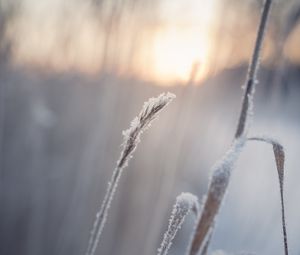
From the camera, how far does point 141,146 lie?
517 cm

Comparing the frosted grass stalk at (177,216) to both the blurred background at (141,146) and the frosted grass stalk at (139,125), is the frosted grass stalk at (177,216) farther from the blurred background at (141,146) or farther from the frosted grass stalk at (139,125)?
the blurred background at (141,146)

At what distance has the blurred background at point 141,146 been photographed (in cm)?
261

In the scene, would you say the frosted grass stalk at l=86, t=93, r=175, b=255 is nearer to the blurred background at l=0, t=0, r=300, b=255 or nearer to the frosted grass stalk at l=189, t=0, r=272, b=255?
the frosted grass stalk at l=189, t=0, r=272, b=255

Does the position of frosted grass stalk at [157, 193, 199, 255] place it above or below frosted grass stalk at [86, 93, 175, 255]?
below

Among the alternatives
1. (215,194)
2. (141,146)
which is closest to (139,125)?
(215,194)

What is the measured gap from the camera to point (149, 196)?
3732 mm

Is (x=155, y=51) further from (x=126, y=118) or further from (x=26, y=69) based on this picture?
(x=26, y=69)

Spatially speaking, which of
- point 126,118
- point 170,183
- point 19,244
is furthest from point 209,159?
point 170,183

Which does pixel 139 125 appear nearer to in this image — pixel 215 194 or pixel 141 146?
pixel 215 194

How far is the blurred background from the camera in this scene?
2605mm

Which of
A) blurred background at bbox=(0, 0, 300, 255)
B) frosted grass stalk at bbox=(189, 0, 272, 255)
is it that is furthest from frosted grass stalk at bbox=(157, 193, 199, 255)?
blurred background at bbox=(0, 0, 300, 255)

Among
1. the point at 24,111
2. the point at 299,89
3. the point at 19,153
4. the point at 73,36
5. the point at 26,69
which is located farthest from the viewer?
the point at 299,89

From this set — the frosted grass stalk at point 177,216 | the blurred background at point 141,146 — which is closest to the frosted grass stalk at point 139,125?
the frosted grass stalk at point 177,216

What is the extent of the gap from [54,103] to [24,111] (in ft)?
1.25
